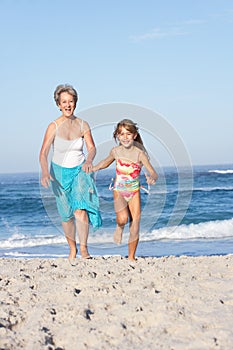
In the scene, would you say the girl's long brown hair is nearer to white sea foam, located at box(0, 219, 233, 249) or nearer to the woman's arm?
the woman's arm

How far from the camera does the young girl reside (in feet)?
19.6

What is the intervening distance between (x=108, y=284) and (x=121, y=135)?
1.95 metres

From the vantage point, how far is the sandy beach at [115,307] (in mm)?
3342

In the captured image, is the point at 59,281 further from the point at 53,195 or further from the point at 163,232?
the point at 163,232

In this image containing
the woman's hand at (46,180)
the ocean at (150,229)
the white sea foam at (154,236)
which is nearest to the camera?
the woman's hand at (46,180)

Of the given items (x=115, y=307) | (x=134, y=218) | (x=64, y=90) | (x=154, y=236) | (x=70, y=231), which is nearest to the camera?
(x=115, y=307)

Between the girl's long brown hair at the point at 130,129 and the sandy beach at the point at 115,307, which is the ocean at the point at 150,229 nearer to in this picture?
the girl's long brown hair at the point at 130,129

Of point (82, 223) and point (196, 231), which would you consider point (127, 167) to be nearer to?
point (82, 223)

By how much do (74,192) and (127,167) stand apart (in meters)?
0.66

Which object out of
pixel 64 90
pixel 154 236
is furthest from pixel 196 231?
pixel 64 90

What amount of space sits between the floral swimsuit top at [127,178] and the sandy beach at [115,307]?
0.85 m

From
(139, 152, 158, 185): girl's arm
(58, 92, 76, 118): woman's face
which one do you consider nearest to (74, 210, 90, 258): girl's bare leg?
(139, 152, 158, 185): girl's arm

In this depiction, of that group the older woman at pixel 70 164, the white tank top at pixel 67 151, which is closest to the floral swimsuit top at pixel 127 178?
the older woman at pixel 70 164

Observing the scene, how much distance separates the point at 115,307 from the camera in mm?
3992
